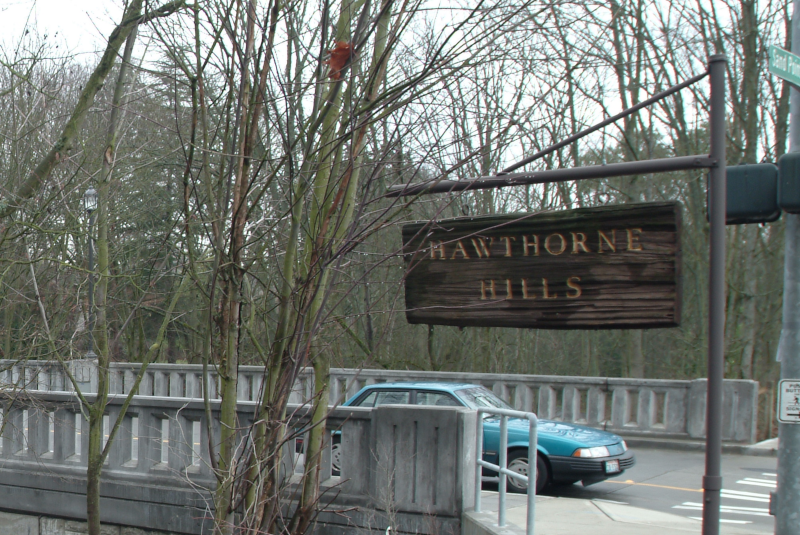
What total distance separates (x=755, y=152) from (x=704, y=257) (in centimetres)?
466

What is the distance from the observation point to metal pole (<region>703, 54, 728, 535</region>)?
14.1ft

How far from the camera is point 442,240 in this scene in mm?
4562

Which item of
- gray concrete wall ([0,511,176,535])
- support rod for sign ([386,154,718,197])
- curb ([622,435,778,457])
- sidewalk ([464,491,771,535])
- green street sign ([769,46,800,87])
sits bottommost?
gray concrete wall ([0,511,176,535])

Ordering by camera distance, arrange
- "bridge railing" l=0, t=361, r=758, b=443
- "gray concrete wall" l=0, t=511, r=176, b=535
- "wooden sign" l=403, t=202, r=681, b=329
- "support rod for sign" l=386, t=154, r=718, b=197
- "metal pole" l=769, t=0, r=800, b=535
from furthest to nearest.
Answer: "bridge railing" l=0, t=361, r=758, b=443 → "gray concrete wall" l=0, t=511, r=176, b=535 → "metal pole" l=769, t=0, r=800, b=535 → "support rod for sign" l=386, t=154, r=718, b=197 → "wooden sign" l=403, t=202, r=681, b=329

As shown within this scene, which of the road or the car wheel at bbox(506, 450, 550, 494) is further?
the car wheel at bbox(506, 450, 550, 494)

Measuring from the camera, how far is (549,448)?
10328mm

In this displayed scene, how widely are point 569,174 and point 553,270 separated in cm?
97

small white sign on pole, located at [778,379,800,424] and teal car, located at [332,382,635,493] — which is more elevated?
small white sign on pole, located at [778,379,800,424]

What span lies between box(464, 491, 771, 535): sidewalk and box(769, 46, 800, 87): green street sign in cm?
399

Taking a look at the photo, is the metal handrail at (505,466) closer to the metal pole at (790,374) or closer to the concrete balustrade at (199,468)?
the concrete balustrade at (199,468)

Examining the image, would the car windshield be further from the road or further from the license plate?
the license plate

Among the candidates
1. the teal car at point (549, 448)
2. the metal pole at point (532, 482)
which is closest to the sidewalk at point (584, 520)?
the metal pole at point (532, 482)

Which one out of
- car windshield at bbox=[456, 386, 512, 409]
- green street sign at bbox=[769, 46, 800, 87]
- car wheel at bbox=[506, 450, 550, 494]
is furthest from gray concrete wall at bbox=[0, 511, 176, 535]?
green street sign at bbox=[769, 46, 800, 87]

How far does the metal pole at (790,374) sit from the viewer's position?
185 inches
